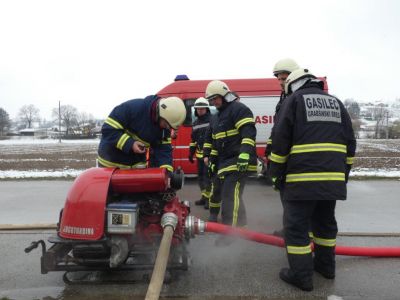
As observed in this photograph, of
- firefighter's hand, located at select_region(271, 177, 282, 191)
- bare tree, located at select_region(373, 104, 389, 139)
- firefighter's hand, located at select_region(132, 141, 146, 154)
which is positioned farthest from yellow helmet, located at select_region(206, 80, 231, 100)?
bare tree, located at select_region(373, 104, 389, 139)

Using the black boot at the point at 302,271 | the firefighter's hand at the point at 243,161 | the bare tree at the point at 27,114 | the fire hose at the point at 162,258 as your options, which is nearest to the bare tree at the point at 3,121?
the bare tree at the point at 27,114

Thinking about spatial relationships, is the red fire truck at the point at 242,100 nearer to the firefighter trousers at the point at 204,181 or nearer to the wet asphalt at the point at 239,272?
the firefighter trousers at the point at 204,181

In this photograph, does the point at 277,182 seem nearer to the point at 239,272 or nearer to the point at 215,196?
the point at 239,272

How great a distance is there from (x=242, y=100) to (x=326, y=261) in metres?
→ 5.68

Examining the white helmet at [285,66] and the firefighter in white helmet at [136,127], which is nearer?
the firefighter in white helmet at [136,127]

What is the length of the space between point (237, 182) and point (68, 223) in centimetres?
200

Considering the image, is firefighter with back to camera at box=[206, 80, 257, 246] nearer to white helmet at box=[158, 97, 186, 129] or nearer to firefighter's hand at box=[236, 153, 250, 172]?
firefighter's hand at box=[236, 153, 250, 172]

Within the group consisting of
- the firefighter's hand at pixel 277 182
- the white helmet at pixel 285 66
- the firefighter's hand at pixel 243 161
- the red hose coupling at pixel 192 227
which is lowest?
the red hose coupling at pixel 192 227

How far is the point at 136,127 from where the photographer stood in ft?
11.5

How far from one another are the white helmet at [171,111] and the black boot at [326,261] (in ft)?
5.49

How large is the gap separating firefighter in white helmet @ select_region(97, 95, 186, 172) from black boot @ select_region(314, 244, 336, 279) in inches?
61.9

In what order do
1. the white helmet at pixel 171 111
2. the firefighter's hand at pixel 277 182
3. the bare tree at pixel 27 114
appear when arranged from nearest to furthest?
the firefighter's hand at pixel 277 182 → the white helmet at pixel 171 111 → the bare tree at pixel 27 114

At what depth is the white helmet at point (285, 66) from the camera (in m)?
4.21

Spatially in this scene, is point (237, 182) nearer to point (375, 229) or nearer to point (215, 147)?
point (215, 147)
